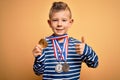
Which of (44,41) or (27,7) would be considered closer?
(44,41)

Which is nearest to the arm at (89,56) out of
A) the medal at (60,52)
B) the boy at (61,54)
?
the boy at (61,54)

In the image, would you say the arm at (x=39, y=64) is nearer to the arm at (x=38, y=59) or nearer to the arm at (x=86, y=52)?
the arm at (x=38, y=59)

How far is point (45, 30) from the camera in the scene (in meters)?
1.59

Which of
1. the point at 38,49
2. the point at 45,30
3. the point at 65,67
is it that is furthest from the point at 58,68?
the point at 45,30

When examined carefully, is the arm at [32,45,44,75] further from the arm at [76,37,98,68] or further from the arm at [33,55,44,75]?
the arm at [76,37,98,68]

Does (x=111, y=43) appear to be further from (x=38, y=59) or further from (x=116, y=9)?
(x=38, y=59)

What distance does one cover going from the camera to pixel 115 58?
1.61m

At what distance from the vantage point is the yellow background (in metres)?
1.59

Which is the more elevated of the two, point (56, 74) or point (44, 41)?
point (44, 41)

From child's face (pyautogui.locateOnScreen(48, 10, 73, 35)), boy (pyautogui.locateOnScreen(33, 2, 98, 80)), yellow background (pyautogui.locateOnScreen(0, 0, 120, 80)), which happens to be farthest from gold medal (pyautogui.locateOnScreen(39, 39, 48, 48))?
yellow background (pyautogui.locateOnScreen(0, 0, 120, 80))

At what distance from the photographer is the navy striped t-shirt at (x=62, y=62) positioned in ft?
3.72

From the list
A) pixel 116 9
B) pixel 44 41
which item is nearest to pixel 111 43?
pixel 116 9

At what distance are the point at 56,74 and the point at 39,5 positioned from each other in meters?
0.64

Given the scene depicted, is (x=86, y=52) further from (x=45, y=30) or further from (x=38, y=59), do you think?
(x=45, y=30)
